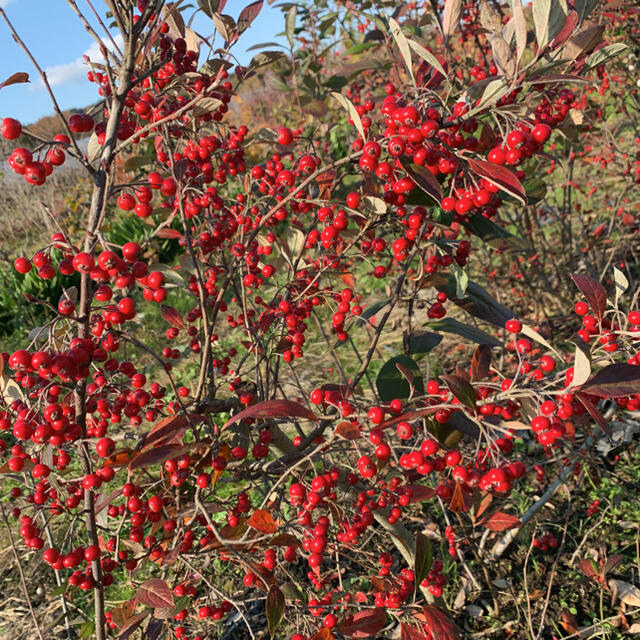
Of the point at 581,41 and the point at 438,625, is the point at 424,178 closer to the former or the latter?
the point at 581,41

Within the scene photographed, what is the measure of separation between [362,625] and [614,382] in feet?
3.29

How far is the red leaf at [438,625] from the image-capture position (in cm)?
139

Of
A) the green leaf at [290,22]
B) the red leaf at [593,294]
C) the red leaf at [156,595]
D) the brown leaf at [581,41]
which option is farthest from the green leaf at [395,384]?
the green leaf at [290,22]

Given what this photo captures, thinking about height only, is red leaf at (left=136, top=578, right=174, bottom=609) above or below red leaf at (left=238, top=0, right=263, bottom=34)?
below

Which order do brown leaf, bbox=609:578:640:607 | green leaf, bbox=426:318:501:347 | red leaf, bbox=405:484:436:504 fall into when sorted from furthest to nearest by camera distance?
brown leaf, bbox=609:578:640:607 → green leaf, bbox=426:318:501:347 → red leaf, bbox=405:484:436:504

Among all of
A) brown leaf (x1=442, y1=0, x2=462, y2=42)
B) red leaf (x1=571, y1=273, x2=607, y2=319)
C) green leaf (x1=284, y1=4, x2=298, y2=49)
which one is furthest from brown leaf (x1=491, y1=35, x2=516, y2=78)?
green leaf (x1=284, y1=4, x2=298, y2=49)

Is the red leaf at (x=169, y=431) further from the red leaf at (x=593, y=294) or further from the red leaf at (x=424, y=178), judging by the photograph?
the red leaf at (x=593, y=294)

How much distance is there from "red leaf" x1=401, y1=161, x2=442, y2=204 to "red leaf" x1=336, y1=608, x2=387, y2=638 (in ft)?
3.94

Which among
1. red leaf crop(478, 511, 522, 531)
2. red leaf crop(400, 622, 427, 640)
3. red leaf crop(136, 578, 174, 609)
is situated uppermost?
red leaf crop(136, 578, 174, 609)

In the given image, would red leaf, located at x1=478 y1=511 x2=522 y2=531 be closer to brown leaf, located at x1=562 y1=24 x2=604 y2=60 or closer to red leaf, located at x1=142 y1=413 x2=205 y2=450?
red leaf, located at x1=142 y1=413 x2=205 y2=450

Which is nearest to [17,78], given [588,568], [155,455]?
[155,455]

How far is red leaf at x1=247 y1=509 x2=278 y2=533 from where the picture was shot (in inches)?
47.5

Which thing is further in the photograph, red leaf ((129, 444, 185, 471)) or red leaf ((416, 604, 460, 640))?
red leaf ((416, 604, 460, 640))

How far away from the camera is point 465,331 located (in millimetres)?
1753
